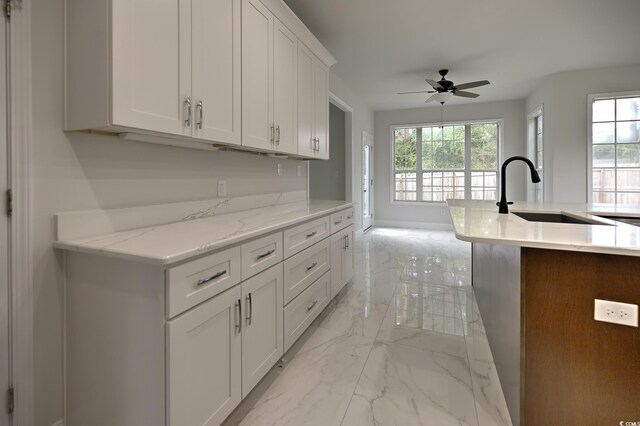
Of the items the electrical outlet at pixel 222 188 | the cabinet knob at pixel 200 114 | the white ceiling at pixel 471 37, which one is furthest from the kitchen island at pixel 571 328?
the white ceiling at pixel 471 37

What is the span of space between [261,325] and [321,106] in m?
2.33

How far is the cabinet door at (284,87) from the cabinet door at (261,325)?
1154 mm

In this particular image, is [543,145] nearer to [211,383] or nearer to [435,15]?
[435,15]

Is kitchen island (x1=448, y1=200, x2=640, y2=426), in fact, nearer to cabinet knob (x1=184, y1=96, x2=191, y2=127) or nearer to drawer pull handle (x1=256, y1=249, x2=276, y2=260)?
drawer pull handle (x1=256, y1=249, x2=276, y2=260)

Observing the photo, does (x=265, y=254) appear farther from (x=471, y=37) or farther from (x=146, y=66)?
(x=471, y=37)

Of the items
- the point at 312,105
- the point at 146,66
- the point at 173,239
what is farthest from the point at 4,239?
Answer: the point at 312,105

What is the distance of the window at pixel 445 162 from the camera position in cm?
697

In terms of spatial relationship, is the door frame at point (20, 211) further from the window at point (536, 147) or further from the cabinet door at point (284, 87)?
the window at point (536, 147)

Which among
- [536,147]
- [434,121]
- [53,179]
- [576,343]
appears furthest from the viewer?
[434,121]

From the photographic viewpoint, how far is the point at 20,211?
1.29 meters

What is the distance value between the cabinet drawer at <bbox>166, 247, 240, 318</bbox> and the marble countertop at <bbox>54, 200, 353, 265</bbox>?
0.17 ft

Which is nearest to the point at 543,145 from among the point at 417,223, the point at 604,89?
the point at 604,89

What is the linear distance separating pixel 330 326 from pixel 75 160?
196cm

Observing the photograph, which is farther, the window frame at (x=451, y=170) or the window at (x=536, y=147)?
the window frame at (x=451, y=170)
